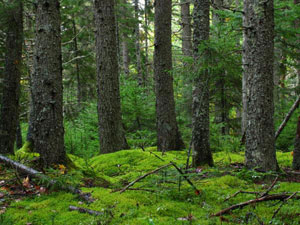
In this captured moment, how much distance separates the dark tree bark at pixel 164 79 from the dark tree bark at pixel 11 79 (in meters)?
4.05

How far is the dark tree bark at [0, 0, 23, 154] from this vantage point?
7.54m

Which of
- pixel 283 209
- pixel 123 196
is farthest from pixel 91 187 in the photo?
pixel 283 209

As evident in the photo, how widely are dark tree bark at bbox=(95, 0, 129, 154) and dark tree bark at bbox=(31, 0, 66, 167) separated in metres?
3.30

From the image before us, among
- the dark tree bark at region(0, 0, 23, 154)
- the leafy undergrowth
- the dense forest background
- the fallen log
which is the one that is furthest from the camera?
the dark tree bark at region(0, 0, 23, 154)

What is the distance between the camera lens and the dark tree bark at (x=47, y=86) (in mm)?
4879

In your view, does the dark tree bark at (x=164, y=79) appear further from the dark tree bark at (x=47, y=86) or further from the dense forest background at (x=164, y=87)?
the dark tree bark at (x=47, y=86)

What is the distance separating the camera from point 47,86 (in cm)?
489

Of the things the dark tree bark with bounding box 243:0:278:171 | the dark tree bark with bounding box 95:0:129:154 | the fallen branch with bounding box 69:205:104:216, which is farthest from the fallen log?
the dark tree bark with bounding box 95:0:129:154

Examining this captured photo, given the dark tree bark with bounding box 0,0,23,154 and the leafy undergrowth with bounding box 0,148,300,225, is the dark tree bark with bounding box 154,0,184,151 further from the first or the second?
the dark tree bark with bounding box 0,0,23,154

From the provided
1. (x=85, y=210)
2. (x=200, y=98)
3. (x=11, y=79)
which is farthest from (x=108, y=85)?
(x=85, y=210)

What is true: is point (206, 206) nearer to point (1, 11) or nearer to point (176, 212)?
point (176, 212)

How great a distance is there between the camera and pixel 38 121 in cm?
485

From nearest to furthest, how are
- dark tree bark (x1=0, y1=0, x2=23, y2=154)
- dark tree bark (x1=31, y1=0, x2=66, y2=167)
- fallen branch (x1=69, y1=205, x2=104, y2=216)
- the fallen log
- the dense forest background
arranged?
fallen branch (x1=69, y1=205, x2=104, y2=216), the fallen log, the dense forest background, dark tree bark (x1=31, y1=0, x2=66, y2=167), dark tree bark (x1=0, y1=0, x2=23, y2=154)

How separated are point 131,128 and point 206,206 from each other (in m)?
8.68
